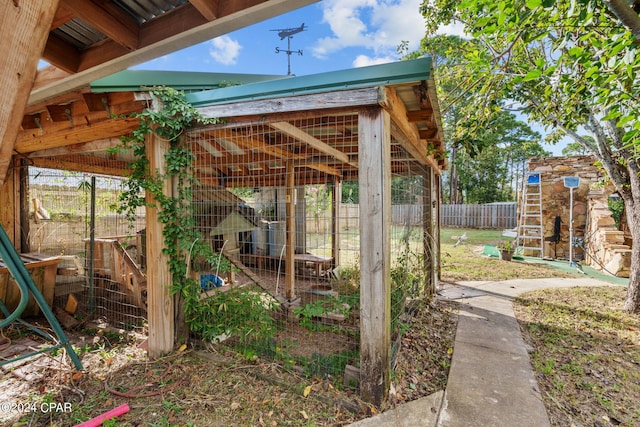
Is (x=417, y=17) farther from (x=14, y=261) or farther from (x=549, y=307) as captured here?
(x=14, y=261)

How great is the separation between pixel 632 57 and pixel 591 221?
8.01 meters

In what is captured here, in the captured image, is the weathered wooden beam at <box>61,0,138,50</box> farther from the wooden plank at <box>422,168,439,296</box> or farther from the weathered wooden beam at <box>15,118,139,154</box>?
the wooden plank at <box>422,168,439,296</box>

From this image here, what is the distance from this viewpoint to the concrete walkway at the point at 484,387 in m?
1.97

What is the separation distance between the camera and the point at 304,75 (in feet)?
6.70

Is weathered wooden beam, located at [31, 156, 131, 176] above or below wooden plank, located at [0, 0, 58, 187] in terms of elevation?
above

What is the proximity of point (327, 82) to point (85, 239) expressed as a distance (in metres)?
3.89

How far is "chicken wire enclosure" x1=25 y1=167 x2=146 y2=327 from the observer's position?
3.57m

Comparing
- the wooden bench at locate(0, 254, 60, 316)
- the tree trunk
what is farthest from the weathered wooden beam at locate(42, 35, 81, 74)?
the tree trunk

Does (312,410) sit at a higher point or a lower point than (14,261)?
lower

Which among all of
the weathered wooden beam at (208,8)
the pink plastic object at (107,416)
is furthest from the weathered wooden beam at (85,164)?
the weathered wooden beam at (208,8)

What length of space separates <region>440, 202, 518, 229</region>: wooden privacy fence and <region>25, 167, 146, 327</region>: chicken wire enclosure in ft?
46.8

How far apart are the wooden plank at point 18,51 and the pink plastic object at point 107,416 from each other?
6.42 ft

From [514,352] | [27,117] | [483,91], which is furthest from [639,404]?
[27,117]

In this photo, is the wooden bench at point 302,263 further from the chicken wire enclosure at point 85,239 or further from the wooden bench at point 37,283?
the wooden bench at point 37,283
